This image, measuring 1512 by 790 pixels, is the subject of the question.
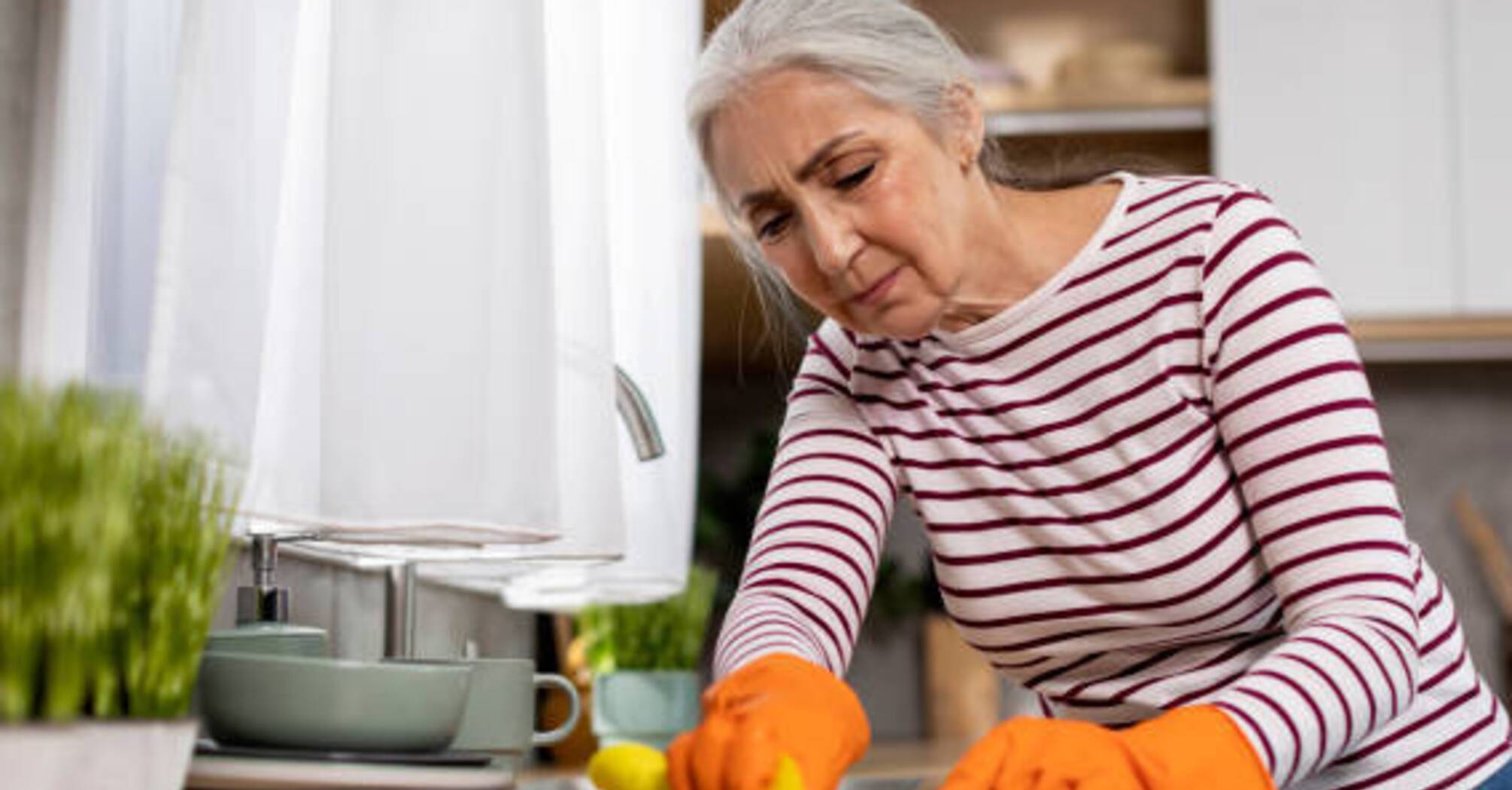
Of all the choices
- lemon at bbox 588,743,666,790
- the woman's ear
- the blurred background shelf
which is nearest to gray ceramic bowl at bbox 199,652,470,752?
lemon at bbox 588,743,666,790

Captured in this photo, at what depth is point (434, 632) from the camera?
1.74m

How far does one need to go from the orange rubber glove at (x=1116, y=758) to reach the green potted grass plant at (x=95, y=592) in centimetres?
27

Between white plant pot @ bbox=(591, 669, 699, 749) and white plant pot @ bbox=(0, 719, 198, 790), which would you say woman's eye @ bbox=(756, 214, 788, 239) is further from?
white plant pot @ bbox=(591, 669, 699, 749)

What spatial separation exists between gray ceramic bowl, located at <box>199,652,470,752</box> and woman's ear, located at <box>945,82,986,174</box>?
0.39 metres

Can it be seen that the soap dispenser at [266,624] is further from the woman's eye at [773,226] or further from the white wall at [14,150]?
the woman's eye at [773,226]

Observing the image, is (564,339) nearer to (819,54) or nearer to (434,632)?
(819,54)

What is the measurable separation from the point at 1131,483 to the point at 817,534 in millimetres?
152

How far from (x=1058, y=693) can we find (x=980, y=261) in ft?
0.74

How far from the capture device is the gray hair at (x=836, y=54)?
0.84 metres

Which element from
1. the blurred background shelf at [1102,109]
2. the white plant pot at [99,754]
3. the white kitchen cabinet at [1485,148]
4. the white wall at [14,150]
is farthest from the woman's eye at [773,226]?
the white kitchen cabinet at [1485,148]

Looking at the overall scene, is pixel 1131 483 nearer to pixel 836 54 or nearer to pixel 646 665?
pixel 836 54

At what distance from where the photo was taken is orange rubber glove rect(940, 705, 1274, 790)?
62 cm

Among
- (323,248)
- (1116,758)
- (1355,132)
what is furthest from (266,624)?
(1355,132)

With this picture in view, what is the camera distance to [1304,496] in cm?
79
